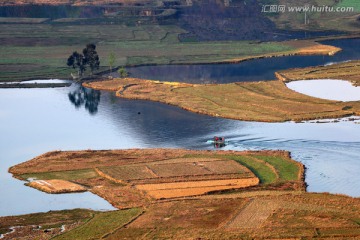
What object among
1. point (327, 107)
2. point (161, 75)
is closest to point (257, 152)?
point (327, 107)

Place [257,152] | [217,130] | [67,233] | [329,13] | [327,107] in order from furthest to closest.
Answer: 1. [329,13]
2. [327,107]
3. [217,130]
4. [257,152]
5. [67,233]

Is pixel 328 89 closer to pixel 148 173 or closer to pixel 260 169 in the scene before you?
pixel 260 169

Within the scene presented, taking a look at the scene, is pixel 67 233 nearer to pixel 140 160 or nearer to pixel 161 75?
pixel 140 160

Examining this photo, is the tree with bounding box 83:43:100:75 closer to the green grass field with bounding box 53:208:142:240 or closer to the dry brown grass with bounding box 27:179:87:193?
the dry brown grass with bounding box 27:179:87:193

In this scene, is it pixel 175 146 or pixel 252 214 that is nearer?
pixel 252 214

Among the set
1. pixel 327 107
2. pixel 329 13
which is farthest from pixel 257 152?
pixel 329 13

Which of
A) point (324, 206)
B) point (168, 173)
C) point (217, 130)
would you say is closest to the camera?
point (324, 206)

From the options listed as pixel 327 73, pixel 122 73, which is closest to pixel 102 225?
pixel 122 73
